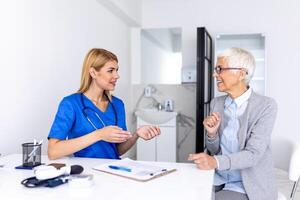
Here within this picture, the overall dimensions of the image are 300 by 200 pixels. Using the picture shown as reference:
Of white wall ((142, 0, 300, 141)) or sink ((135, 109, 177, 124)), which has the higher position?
white wall ((142, 0, 300, 141))

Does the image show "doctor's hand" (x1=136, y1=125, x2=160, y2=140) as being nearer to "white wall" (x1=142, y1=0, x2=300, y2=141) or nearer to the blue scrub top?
the blue scrub top

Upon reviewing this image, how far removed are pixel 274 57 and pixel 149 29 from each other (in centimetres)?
164

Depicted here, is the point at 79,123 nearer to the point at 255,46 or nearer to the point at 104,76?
the point at 104,76

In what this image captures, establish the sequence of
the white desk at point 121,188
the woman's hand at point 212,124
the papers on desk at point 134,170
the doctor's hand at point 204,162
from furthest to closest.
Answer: the woman's hand at point 212,124 < the doctor's hand at point 204,162 < the papers on desk at point 134,170 < the white desk at point 121,188

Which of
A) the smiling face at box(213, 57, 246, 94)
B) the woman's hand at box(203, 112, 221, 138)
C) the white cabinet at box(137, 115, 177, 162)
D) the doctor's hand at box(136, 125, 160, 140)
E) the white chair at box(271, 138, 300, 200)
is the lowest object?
the white cabinet at box(137, 115, 177, 162)

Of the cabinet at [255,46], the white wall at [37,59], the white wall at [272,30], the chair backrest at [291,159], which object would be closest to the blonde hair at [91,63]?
the white wall at [37,59]

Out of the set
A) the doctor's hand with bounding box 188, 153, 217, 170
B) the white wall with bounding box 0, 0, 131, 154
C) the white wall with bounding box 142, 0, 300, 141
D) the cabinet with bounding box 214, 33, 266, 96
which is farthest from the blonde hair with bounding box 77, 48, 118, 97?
the white wall with bounding box 142, 0, 300, 141

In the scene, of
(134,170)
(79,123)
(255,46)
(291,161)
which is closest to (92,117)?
(79,123)

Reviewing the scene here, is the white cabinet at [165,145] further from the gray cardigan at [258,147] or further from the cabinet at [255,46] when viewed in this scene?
the gray cardigan at [258,147]

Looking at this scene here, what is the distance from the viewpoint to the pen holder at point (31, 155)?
4.27 feet

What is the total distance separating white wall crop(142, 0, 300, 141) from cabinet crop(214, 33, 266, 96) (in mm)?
75

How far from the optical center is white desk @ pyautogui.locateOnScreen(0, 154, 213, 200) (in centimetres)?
92

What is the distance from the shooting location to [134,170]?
3.91 ft

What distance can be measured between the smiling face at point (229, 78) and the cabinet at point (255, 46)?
2.24m
